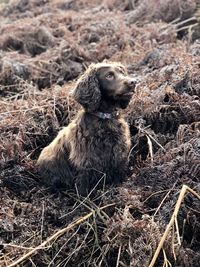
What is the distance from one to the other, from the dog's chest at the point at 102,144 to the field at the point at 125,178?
29 cm

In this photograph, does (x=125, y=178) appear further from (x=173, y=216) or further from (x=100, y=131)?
(x=173, y=216)

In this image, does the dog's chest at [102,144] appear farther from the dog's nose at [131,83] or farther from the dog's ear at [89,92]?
the dog's nose at [131,83]

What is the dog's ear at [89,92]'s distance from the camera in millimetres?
6219

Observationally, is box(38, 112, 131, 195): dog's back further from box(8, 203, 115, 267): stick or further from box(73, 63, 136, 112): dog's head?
box(8, 203, 115, 267): stick

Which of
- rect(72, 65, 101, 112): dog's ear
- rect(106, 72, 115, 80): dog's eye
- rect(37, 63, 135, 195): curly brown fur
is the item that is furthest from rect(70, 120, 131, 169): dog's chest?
rect(106, 72, 115, 80): dog's eye

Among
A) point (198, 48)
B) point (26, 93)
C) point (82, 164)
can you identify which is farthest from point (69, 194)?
point (198, 48)

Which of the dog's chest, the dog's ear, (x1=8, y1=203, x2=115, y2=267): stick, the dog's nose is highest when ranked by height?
the dog's nose

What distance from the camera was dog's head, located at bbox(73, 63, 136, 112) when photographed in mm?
6199

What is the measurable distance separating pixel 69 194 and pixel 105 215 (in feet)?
2.93

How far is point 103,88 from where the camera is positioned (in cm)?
634

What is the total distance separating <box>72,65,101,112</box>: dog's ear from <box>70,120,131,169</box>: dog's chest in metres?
0.22

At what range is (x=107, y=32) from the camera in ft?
40.2

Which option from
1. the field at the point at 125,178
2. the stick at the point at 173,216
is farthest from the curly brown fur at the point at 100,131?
the stick at the point at 173,216

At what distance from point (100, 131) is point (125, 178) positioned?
0.60 m
